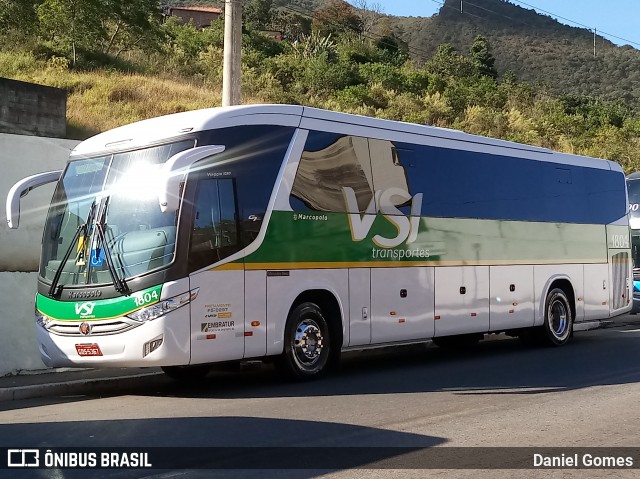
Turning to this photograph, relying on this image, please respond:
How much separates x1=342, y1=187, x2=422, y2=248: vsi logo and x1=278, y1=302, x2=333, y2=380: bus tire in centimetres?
144

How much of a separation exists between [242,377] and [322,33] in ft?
217

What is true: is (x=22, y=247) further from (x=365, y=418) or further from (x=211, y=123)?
(x=365, y=418)

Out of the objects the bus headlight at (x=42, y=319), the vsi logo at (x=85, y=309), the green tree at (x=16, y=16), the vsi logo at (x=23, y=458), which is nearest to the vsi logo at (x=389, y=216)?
the vsi logo at (x=85, y=309)

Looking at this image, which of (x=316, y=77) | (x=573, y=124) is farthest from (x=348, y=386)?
(x=573, y=124)

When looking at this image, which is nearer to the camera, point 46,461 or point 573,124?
point 46,461

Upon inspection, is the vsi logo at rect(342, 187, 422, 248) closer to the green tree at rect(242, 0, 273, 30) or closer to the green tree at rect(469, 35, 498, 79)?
the green tree at rect(469, 35, 498, 79)

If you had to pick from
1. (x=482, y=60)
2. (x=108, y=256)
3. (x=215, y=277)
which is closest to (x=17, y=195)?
(x=108, y=256)

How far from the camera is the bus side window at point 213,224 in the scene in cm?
1134

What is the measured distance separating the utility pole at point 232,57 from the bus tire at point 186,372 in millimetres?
5396

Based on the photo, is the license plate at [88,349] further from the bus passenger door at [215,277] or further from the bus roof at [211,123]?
the bus roof at [211,123]

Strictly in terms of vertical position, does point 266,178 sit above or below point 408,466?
above

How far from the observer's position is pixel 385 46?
7362 centimetres

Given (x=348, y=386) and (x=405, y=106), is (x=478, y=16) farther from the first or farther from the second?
(x=348, y=386)

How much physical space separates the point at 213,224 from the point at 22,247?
488 centimetres
